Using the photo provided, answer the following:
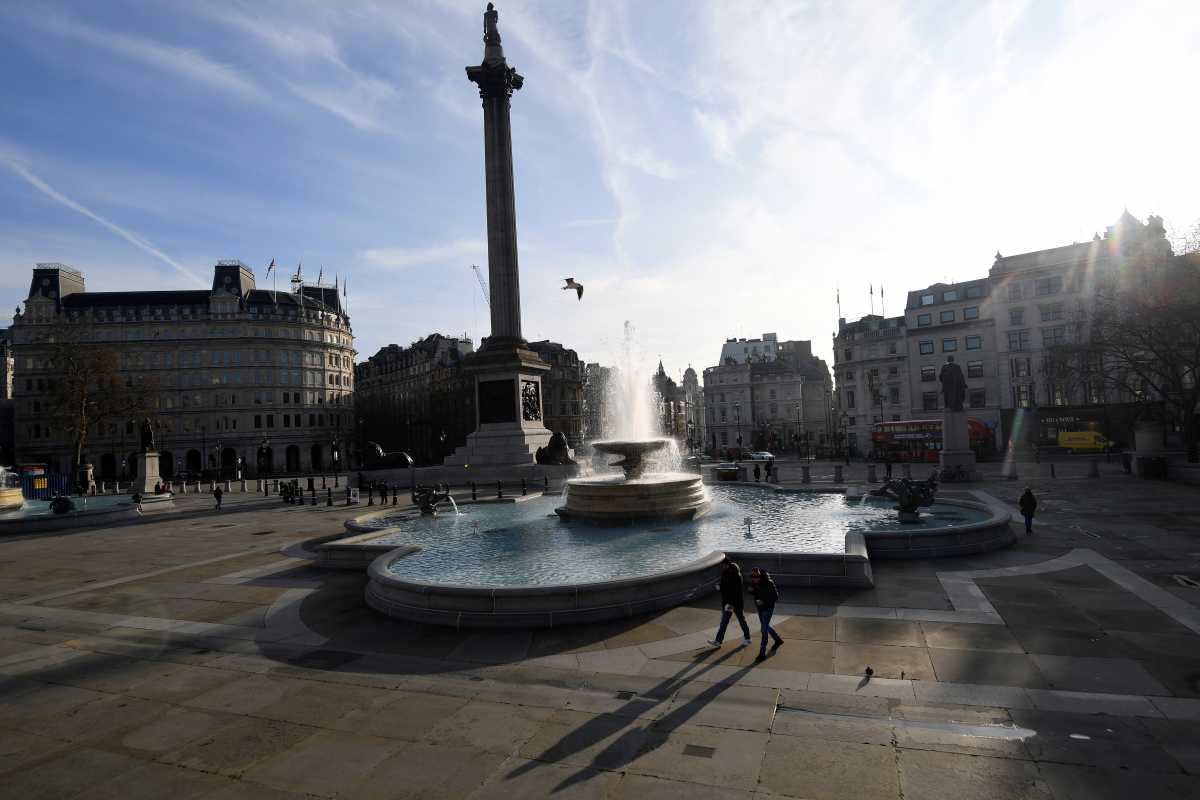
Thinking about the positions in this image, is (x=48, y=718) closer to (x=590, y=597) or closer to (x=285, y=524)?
(x=590, y=597)

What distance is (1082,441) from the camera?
53.9m

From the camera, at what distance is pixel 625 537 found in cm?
1783

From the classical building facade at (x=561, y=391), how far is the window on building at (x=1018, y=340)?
5662 cm

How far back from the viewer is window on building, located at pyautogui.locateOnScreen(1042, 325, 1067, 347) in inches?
2484

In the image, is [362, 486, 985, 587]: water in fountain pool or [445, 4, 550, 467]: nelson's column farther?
[445, 4, 550, 467]: nelson's column

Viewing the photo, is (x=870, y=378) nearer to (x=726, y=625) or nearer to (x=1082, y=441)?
(x=1082, y=441)

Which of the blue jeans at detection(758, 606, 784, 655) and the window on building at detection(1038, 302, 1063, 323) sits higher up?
the window on building at detection(1038, 302, 1063, 323)

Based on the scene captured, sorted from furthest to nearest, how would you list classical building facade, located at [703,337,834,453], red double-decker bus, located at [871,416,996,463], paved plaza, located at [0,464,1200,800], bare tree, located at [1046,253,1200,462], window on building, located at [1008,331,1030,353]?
classical building facade, located at [703,337,834,453]
window on building, located at [1008,331,1030,353]
red double-decker bus, located at [871,416,996,463]
bare tree, located at [1046,253,1200,462]
paved plaza, located at [0,464,1200,800]

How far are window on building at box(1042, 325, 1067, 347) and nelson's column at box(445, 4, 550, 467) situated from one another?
5389 centimetres

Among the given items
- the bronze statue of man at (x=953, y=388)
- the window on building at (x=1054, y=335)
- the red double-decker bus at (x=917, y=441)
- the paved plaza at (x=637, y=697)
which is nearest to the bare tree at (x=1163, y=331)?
the bronze statue of man at (x=953, y=388)

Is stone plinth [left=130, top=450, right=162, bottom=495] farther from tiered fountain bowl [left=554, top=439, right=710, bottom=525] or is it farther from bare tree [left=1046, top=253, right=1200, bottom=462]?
bare tree [left=1046, top=253, right=1200, bottom=462]

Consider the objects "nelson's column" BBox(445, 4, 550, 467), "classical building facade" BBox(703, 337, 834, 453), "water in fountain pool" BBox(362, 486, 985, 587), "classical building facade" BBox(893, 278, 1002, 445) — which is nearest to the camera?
"water in fountain pool" BBox(362, 486, 985, 587)

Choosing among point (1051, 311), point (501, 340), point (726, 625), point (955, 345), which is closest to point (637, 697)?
point (726, 625)

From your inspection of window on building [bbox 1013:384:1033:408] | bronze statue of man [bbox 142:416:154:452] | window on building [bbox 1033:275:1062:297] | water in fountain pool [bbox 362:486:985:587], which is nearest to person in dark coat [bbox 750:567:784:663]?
water in fountain pool [bbox 362:486:985:587]
